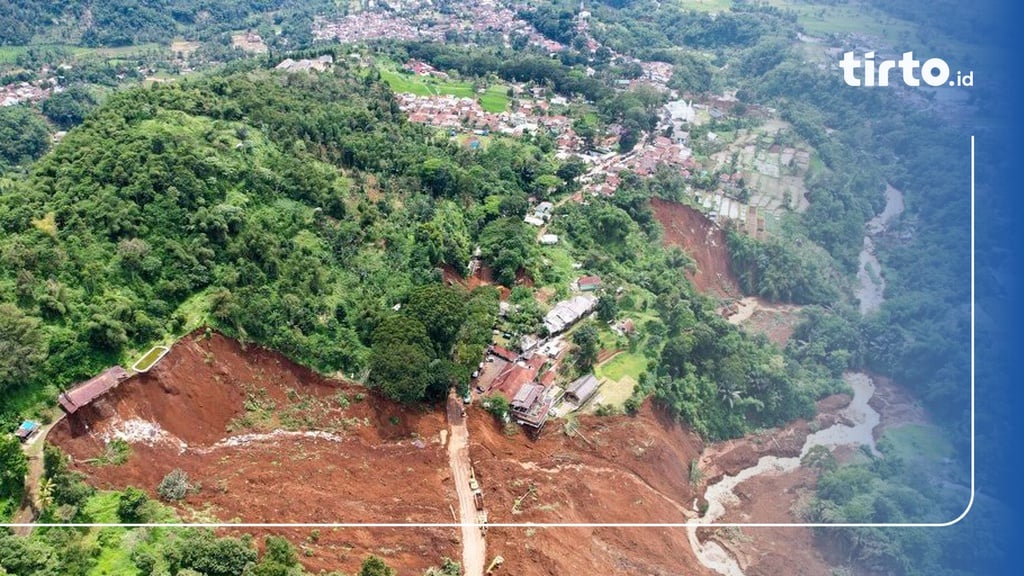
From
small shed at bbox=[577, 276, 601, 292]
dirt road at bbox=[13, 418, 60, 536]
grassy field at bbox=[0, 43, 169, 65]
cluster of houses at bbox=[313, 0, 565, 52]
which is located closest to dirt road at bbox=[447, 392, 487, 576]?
small shed at bbox=[577, 276, 601, 292]

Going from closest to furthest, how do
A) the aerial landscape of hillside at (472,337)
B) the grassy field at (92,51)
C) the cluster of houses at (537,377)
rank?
the aerial landscape of hillside at (472,337)
the cluster of houses at (537,377)
the grassy field at (92,51)

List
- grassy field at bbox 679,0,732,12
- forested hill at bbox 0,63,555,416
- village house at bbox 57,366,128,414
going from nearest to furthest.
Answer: village house at bbox 57,366,128,414
forested hill at bbox 0,63,555,416
grassy field at bbox 679,0,732,12

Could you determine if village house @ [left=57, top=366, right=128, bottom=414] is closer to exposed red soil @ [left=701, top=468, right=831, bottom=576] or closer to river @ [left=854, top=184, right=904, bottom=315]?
exposed red soil @ [left=701, top=468, right=831, bottom=576]

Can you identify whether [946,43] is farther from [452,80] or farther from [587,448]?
[452,80]

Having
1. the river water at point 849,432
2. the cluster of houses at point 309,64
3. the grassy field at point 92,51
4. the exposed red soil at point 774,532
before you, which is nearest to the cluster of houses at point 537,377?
the river water at point 849,432

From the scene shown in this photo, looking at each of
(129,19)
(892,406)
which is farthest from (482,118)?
(129,19)

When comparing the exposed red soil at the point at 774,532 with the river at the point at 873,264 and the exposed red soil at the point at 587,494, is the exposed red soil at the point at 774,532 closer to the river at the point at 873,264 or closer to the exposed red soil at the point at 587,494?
the exposed red soil at the point at 587,494
